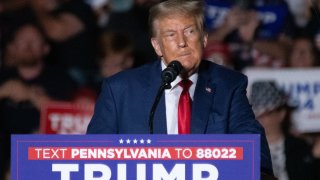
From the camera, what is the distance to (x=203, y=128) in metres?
3.07

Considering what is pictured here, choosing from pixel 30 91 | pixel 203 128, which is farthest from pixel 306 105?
pixel 203 128

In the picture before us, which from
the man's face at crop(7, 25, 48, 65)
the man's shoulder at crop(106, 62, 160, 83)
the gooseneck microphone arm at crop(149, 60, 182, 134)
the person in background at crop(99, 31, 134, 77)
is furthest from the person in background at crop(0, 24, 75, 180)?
the gooseneck microphone arm at crop(149, 60, 182, 134)

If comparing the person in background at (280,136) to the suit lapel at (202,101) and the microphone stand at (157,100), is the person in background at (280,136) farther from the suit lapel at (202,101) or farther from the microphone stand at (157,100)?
the microphone stand at (157,100)

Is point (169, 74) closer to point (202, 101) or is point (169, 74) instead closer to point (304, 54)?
point (202, 101)

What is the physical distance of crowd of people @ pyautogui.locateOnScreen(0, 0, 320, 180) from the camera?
523cm

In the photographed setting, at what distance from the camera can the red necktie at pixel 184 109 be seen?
3065 mm

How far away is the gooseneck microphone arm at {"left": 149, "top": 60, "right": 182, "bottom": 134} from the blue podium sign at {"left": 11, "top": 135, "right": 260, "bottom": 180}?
21 centimetres

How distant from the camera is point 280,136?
531 centimetres

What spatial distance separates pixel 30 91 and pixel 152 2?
81cm

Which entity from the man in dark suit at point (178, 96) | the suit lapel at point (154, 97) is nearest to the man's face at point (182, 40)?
the man in dark suit at point (178, 96)

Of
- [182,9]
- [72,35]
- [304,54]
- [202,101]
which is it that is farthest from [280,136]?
[182,9]

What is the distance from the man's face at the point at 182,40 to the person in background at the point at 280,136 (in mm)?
2173

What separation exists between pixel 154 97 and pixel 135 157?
0.48m

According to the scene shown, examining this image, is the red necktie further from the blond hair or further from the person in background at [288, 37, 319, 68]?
the person in background at [288, 37, 319, 68]
